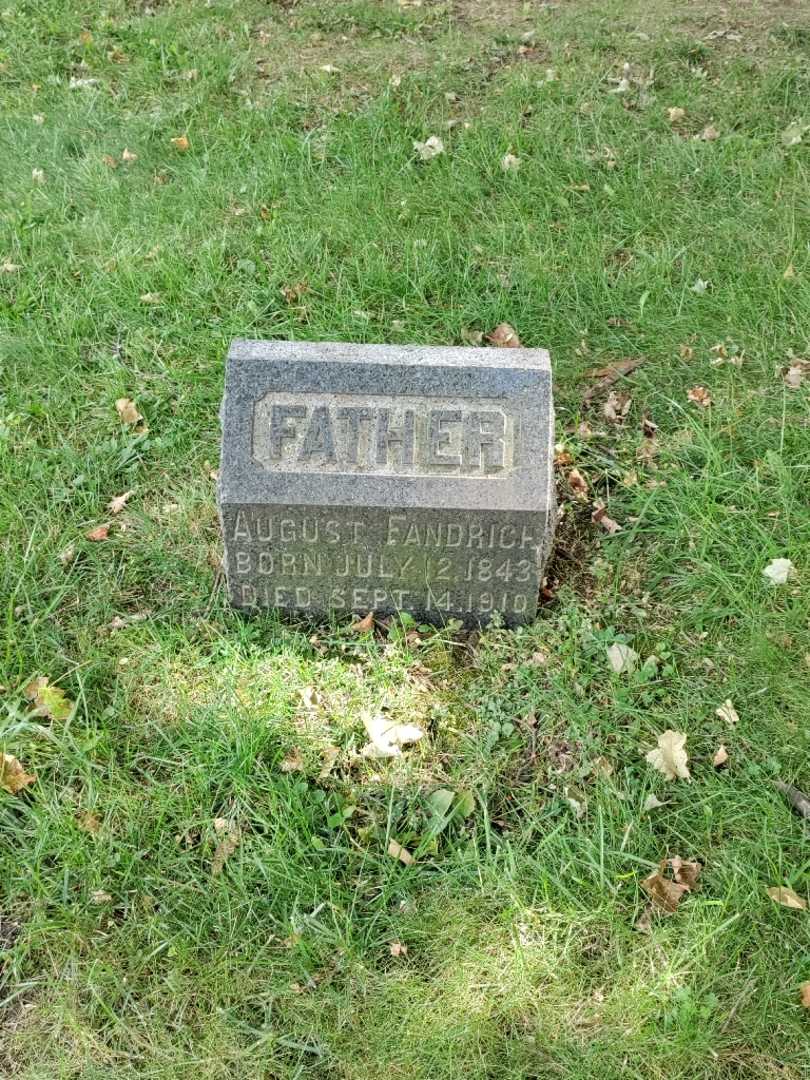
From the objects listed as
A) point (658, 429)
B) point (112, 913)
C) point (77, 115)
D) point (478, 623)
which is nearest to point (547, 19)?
point (77, 115)

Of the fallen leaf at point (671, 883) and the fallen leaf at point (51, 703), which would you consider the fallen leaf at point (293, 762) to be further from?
the fallen leaf at point (671, 883)

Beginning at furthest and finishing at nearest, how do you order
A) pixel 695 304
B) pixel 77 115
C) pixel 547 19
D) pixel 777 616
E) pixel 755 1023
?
pixel 547 19 → pixel 77 115 → pixel 695 304 → pixel 777 616 → pixel 755 1023

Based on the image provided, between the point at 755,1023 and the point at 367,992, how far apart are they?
2.86ft

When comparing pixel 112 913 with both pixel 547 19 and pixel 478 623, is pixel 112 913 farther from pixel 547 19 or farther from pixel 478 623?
pixel 547 19

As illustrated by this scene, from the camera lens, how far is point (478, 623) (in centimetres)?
313

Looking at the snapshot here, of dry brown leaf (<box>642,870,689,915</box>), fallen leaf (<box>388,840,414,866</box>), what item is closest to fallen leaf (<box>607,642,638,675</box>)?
dry brown leaf (<box>642,870,689,915</box>)

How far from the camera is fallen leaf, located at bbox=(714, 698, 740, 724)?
2.79 metres

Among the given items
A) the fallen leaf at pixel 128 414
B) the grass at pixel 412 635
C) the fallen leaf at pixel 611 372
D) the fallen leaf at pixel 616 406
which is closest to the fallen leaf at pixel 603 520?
the grass at pixel 412 635

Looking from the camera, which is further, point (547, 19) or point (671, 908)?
point (547, 19)

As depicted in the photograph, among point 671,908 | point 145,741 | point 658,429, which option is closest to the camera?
point 671,908

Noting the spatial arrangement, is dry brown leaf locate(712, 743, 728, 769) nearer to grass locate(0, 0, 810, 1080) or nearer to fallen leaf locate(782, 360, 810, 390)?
grass locate(0, 0, 810, 1080)

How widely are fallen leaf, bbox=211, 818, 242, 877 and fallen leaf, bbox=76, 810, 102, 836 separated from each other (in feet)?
1.02

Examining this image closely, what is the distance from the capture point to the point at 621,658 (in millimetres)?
2945

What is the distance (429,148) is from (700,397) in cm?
223
